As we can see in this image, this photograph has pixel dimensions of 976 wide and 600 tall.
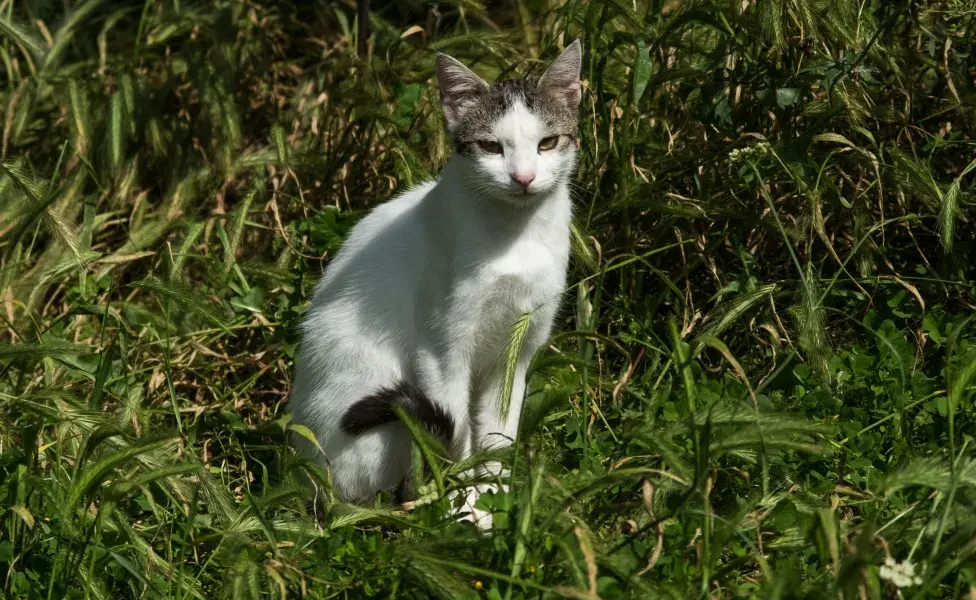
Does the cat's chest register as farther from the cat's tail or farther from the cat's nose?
the cat's tail

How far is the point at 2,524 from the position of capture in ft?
8.32

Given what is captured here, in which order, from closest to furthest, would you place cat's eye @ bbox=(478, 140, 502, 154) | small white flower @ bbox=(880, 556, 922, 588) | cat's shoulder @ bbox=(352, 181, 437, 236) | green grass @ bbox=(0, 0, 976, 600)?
small white flower @ bbox=(880, 556, 922, 588), green grass @ bbox=(0, 0, 976, 600), cat's eye @ bbox=(478, 140, 502, 154), cat's shoulder @ bbox=(352, 181, 437, 236)

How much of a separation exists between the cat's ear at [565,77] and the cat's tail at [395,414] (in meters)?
1.00

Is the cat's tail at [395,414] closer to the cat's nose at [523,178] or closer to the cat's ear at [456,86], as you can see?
the cat's nose at [523,178]

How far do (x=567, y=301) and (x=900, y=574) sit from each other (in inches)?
79.4

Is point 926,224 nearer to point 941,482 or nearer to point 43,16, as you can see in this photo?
point 941,482

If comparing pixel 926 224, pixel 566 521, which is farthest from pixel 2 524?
pixel 926 224

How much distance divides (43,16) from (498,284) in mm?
3648

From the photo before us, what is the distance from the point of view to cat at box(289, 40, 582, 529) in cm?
293

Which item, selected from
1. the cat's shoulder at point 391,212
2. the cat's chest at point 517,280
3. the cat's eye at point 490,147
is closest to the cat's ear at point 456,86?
the cat's eye at point 490,147

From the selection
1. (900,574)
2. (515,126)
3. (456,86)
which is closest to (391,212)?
(456,86)

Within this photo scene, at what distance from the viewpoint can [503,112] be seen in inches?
117

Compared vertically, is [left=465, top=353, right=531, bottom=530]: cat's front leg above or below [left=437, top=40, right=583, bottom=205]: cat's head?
below

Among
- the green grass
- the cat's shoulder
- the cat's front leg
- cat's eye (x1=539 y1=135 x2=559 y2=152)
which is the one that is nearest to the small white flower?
the green grass
